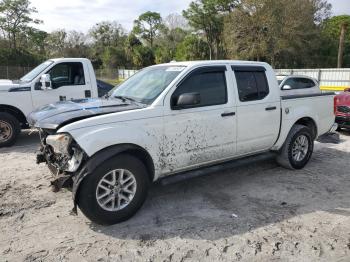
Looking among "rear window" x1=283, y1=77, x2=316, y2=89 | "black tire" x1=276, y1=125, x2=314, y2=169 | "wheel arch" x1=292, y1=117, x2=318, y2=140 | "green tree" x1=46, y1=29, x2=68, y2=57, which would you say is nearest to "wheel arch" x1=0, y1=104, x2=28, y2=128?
"black tire" x1=276, y1=125, x2=314, y2=169

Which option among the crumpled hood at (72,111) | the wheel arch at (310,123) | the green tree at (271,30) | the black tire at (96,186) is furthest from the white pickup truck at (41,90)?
the green tree at (271,30)

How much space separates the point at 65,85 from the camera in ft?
28.0

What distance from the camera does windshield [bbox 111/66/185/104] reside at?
467 centimetres

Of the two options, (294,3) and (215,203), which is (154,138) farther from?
(294,3)

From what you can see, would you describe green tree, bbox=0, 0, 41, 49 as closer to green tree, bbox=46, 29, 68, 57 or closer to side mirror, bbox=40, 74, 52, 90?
green tree, bbox=46, 29, 68, 57

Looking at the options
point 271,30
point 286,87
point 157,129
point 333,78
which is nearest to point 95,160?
point 157,129

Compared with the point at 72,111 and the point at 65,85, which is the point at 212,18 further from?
the point at 72,111

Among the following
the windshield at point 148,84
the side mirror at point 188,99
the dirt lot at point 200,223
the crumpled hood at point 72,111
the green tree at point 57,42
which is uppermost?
the green tree at point 57,42

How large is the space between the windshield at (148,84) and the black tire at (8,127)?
3745mm

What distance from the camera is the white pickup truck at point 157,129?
396cm

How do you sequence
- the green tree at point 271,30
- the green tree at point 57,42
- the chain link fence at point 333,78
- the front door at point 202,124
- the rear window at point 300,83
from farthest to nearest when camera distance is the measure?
1. the green tree at point 57,42
2. the green tree at point 271,30
3. the chain link fence at point 333,78
4. the rear window at point 300,83
5. the front door at point 202,124

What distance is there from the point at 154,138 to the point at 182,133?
0.44 m

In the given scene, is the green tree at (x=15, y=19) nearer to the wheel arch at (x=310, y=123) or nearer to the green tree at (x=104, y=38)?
the green tree at (x=104, y=38)

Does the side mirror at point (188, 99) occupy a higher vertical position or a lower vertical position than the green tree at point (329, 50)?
lower
